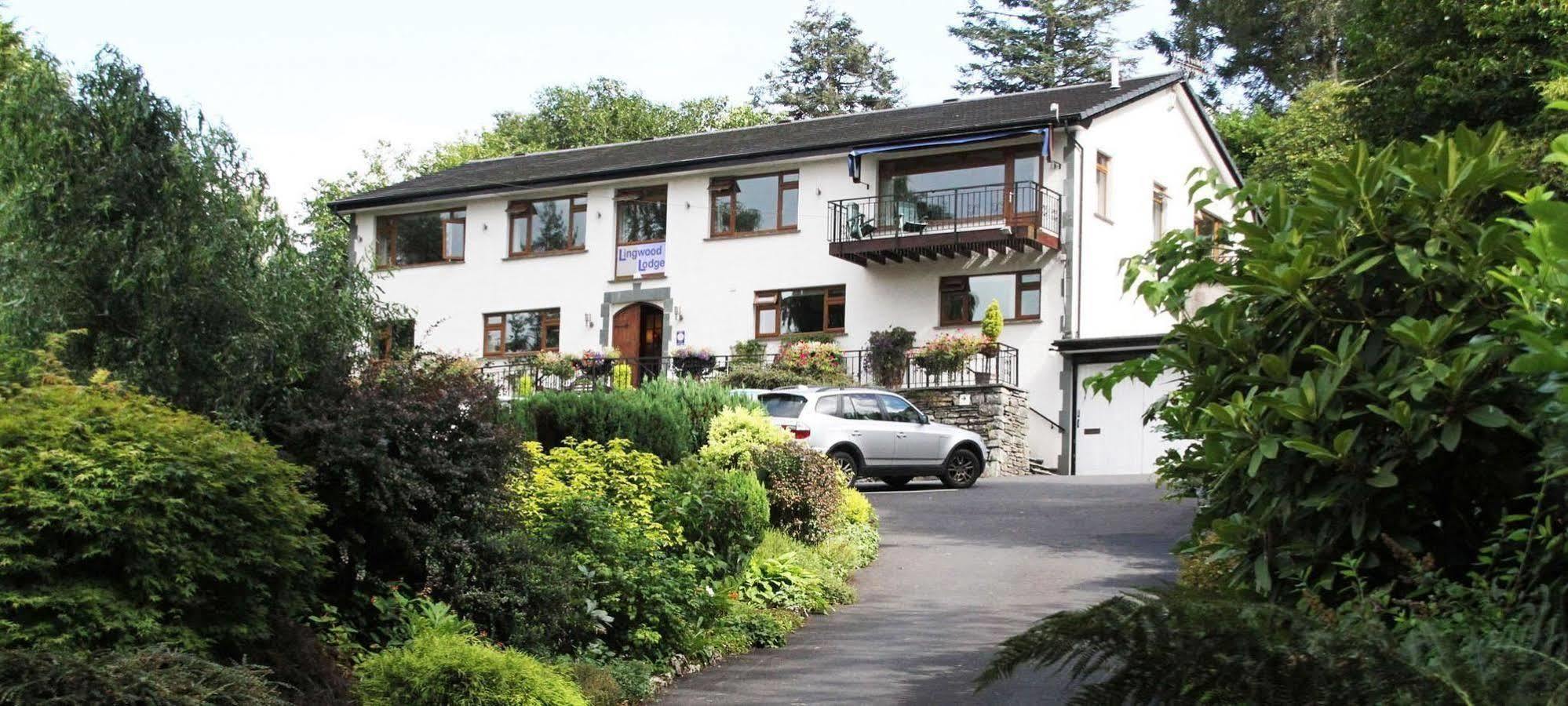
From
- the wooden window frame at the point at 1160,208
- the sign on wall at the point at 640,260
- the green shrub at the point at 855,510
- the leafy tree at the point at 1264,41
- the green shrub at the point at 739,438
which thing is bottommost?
the green shrub at the point at 855,510

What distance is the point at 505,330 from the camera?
123 feet

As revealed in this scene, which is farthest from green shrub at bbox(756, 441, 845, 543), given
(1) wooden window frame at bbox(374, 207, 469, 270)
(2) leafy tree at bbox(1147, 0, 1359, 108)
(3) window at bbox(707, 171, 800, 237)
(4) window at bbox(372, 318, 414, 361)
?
(2) leafy tree at bbox(1147, 0, 1359, 108)

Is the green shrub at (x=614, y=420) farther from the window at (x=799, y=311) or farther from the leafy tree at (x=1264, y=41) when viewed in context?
the leafy tree at (x=1264, y=41)

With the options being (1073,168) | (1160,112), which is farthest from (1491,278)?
(1160,112)

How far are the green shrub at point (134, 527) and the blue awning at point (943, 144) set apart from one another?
83.0 feet

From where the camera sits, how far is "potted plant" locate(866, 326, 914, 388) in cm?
3081

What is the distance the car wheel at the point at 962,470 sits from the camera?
2383 cm

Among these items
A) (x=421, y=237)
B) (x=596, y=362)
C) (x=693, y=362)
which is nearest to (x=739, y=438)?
(x=693, y=362)

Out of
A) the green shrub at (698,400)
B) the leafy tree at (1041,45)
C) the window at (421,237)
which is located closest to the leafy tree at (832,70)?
the leafy tree at (1041,45)

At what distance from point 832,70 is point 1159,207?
27729mm

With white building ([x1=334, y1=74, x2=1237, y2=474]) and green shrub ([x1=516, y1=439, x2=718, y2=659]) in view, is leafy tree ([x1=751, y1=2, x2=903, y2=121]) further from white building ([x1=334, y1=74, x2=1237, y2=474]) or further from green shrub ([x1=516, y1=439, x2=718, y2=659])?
green shrub ([x1=516, y1=439, x2=718, y2=659])

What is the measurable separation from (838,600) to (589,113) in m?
46.5

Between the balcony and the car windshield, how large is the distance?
9.67 meters

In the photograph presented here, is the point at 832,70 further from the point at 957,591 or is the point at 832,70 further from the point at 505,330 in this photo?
the point at 957,591
